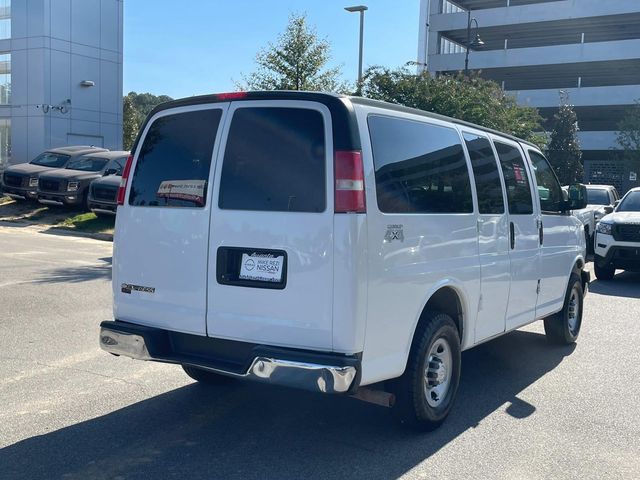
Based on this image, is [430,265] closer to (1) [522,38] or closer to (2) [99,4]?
(2) [99,4]

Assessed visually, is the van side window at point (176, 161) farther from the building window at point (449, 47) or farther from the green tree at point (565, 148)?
the building window at point (449, 47)

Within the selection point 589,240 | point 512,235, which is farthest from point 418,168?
point 589,240

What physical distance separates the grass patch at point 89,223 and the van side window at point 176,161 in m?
14.2

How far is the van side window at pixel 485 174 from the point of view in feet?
17.7

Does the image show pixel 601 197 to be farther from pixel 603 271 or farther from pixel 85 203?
pixel 85 203

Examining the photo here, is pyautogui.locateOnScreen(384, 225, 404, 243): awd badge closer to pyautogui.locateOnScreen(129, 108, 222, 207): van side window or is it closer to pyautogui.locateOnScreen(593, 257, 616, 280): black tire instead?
pyautogui.locateOnScreen(129, 108, 222, 207): van side window

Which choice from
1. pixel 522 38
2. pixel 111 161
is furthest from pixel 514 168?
pixel 522 38

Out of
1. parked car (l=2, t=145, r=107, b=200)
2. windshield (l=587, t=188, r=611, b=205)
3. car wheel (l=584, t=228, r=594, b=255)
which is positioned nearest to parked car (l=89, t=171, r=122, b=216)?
parked car (l=2, t=145, r=107, b=200)

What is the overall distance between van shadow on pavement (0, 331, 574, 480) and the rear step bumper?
1.81ft

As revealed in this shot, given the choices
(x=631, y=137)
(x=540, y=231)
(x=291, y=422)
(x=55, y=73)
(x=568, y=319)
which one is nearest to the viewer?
(x=291, y=422)

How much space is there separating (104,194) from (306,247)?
15314 millimetres

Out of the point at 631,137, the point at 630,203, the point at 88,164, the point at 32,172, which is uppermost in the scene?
the point at 631,137

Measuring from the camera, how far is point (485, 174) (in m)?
5.56

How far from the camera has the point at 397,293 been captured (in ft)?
13.9
